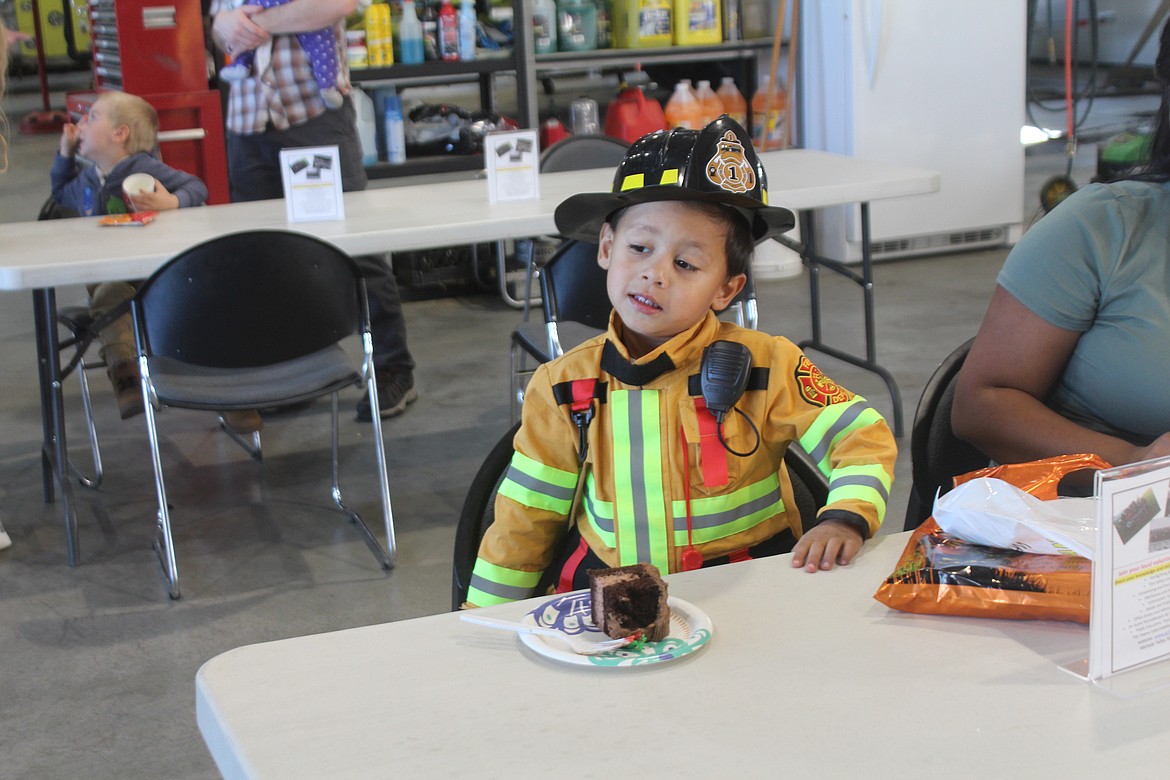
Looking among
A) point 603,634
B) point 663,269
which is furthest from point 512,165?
point 603,634

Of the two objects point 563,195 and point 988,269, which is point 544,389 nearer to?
point 563,195

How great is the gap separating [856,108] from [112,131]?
3.06m

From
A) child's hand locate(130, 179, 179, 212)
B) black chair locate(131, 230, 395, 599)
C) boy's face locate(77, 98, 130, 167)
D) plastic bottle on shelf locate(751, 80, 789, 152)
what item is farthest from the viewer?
plastic bottle on shelf locate(751, 80, 789, 152)

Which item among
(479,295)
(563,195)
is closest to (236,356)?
(563,195)

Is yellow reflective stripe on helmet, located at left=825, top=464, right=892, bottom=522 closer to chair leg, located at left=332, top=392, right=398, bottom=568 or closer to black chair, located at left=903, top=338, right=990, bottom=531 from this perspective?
black chair, located at left=903, top=338, right=990, bottom=531

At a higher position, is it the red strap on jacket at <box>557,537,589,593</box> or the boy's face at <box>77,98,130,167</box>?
the boy's face at <box>77,98,130,167</box>

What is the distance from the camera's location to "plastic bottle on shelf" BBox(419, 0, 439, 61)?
502 centimetres

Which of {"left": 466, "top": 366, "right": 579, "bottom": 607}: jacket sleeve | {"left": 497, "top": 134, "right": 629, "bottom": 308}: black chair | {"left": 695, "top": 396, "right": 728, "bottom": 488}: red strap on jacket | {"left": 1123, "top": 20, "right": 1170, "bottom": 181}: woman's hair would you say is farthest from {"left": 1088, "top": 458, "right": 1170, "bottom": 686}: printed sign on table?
{"left": 497, "top": 134, "right": 629, "bottom": 308}: black chair

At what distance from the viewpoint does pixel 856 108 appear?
5363 mm

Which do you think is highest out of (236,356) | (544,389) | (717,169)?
(717,169)

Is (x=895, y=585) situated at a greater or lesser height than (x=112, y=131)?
lesser

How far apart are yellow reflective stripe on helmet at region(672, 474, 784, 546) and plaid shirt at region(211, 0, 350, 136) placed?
265 cm

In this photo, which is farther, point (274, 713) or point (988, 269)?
point (988, 269)

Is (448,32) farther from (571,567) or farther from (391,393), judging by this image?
(571,567)
